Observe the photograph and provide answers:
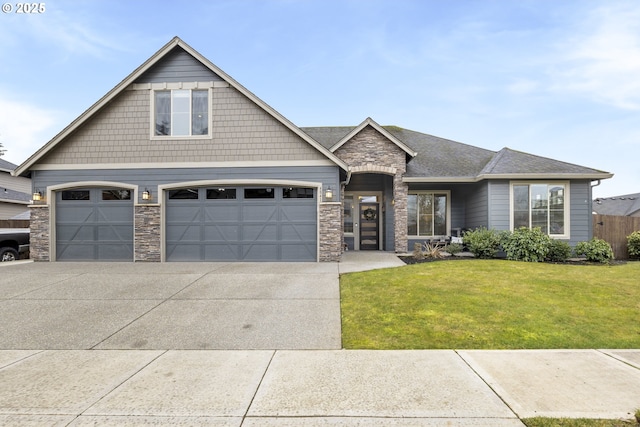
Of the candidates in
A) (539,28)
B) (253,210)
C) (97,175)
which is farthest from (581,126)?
(97,175)

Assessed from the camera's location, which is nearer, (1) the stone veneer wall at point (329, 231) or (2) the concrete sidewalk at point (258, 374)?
(2) the concrete sidewalk at point (258, 374)

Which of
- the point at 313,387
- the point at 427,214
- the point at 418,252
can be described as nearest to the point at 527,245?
the point at 418,252

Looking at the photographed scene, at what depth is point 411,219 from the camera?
13789 millimetres

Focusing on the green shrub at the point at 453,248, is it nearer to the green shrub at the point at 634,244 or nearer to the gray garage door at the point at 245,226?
the gray garage door at the point at 245,226

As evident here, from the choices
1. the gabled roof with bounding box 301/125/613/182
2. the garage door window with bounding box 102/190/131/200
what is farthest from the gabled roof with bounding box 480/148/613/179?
the garage door window with bounding box 102/190/131/200

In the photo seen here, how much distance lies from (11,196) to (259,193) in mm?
19697

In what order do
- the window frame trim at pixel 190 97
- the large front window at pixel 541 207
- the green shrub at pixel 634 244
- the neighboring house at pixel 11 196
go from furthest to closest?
the neighboring house at pixel 11 196 < the large front window at pixel 541 207 < the green shrub at pixel 634 244 < the window frame trim at pixel 190 97

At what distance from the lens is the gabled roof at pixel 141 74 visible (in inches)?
408

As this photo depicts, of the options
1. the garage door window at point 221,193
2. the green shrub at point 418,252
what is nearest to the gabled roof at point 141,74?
the garage door window at point 221,193

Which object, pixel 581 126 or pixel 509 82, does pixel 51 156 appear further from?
pixel 581 126

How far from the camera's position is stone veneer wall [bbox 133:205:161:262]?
1053 cm

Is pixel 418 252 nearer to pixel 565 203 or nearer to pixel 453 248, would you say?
pixel 453 248

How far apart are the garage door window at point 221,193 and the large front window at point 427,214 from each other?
25.5ft

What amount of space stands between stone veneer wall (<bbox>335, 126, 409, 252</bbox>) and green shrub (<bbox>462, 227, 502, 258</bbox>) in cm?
272
